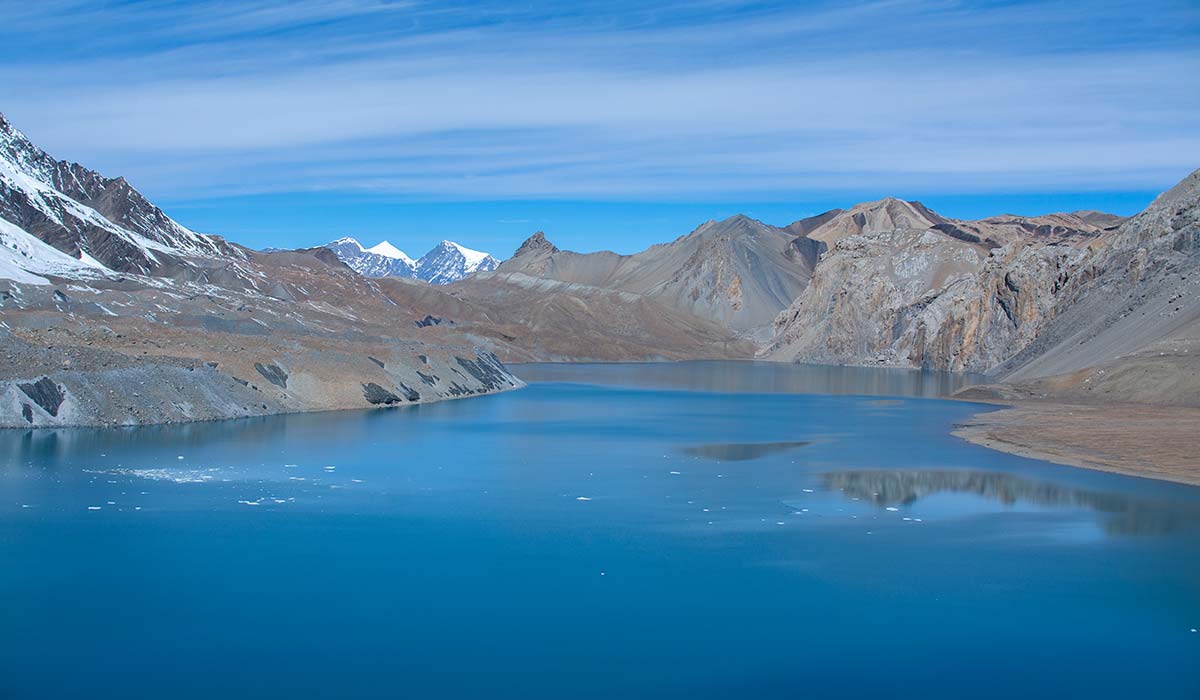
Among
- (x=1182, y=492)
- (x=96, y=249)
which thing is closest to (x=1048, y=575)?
(x=1182, y=492)

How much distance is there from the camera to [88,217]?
499 feet

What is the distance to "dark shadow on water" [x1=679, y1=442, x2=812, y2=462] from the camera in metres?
40.0

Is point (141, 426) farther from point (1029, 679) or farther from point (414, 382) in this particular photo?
point (1029, 679)

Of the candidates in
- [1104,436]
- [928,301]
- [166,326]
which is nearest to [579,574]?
[1104,436]

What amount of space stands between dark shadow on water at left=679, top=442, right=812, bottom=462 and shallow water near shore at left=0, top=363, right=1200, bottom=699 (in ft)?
3.05

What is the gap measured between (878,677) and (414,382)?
52.8 m

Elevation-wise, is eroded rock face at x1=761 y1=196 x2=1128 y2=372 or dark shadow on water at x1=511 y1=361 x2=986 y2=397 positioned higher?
eroded rock face at x1=761 y1=196 x2=1128 y2=372

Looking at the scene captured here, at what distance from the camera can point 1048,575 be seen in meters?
21.0

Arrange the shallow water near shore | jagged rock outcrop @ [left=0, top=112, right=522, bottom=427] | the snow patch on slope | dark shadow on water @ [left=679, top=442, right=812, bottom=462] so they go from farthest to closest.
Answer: the snow patch on slope < jagged rock outcrop @ [left=0, top=112, right=522, bottom=427] < dark shadow on water @ [left=679, top=442, right=812, bottom=462] < the shallow water near shore

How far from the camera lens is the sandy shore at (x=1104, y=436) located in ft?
122

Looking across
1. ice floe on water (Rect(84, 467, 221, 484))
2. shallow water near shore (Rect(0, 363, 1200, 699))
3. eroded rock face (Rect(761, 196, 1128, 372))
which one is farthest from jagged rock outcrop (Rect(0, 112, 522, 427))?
eroded rock face (Rect(761, 196, 1128, 372))

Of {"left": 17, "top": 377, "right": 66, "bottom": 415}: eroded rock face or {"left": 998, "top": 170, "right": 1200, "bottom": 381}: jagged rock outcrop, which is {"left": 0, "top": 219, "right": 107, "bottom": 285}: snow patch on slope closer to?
{"left": 17, "top": 377, "right": 66, "bottom": 415}: eroded rock face

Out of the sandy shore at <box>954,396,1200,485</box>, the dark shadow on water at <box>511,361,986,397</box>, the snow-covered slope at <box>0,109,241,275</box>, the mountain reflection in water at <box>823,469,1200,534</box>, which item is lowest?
the mountain reflection in water at <box>823,469,1200,534</box>

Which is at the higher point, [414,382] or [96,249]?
[96,249]
